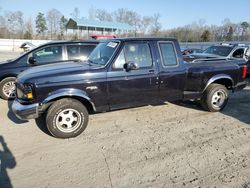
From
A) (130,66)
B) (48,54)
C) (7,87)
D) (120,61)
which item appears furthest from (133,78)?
(7,87)

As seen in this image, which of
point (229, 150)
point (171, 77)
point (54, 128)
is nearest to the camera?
point (229, 150)

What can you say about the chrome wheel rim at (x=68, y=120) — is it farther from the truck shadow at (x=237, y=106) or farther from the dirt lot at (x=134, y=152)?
the truck shadow at (x=237, y=106)

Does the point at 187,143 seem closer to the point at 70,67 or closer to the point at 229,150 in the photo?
the point at 229,150

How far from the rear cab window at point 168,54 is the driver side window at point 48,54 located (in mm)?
3626

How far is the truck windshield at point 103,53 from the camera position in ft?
17.1

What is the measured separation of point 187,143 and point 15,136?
348 centimetres

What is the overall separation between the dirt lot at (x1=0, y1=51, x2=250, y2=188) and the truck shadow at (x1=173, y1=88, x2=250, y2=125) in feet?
0.40

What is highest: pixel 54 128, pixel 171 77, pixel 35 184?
pixel 171 77

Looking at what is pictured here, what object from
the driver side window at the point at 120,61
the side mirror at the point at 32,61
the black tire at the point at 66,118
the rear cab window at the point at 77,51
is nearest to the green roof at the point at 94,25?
the rear cab window at the point at 77,51

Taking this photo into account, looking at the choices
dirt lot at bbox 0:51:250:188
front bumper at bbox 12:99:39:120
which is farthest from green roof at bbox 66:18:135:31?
front bumper at bbox 12:99:39:120

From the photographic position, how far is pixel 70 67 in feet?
16.7

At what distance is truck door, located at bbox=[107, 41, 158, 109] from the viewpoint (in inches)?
201

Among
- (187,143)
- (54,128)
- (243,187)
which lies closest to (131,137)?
(187,143)

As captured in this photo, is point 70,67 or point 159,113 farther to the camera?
point 159,113
